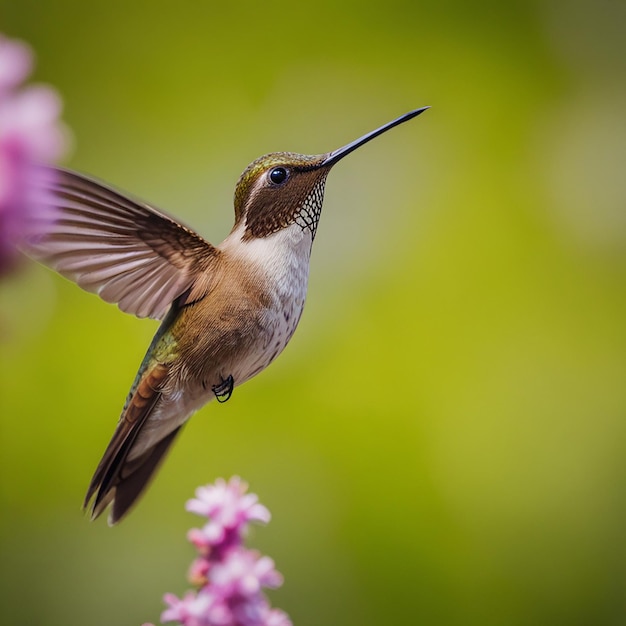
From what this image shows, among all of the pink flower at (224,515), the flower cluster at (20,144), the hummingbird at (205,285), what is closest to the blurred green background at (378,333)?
the hummingbird at (205,285)

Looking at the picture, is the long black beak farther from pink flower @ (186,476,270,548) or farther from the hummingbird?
pink flower @ (186,476,270,548)

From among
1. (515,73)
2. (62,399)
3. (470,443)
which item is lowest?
(62,399)

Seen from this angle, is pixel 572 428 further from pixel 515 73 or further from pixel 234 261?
pixel 234 261

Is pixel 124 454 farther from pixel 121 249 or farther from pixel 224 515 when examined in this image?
pixel 224 515

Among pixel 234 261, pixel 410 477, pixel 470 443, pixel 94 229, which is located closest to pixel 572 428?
pixel 470 443

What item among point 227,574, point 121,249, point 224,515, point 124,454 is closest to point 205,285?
point 121,249
